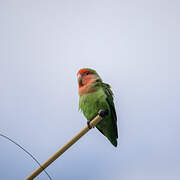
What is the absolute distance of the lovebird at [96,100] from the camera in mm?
2312

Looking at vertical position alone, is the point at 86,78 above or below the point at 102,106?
above

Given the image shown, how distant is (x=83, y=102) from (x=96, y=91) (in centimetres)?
15

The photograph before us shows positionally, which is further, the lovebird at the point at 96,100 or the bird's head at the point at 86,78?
the bird's head at the point at 86,78

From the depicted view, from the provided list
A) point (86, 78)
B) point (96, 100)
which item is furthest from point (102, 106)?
point (86, 78)

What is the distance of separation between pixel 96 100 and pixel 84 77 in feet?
1.06

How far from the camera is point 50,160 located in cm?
121

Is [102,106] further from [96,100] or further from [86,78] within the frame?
[86,78]

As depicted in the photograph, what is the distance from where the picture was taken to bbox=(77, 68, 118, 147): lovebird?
2.31 meters

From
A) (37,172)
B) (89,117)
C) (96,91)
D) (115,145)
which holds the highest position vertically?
(96,91)

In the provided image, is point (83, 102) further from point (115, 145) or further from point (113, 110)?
point (115, 145)

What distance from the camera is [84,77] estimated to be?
2.53 meters

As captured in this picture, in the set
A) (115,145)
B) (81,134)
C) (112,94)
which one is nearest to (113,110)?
(112,94)

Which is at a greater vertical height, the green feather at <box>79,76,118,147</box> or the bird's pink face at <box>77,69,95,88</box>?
the bird's pink face at <box>77,69,95,88</box>

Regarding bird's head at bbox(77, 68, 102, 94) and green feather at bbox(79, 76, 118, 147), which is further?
bird's head at bbox(77, 68, 102, 94)
